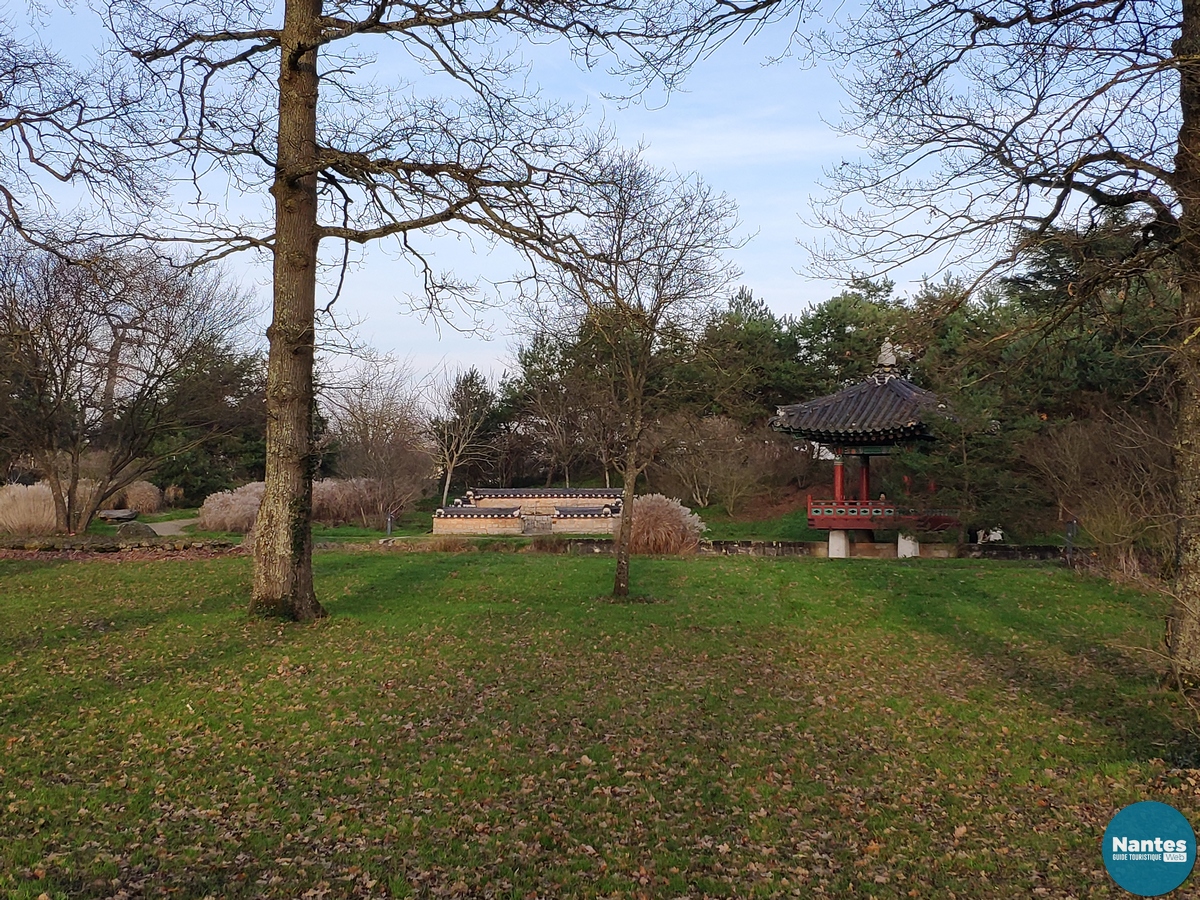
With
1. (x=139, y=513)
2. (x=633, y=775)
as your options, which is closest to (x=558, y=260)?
(x=633, y=775)

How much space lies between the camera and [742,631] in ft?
32.1

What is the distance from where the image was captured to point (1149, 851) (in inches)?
157

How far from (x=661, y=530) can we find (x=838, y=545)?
5503 millimetres

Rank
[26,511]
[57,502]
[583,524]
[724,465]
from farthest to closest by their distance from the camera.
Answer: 1. [724,465]
2. [583,524]
3. [26,511]
4. [57,502]

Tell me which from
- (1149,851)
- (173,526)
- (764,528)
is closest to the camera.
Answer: (1149,851)

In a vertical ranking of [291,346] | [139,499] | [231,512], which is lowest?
[231,512]

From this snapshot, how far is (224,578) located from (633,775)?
8934 mm

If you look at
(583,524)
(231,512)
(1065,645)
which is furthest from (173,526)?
(1065,645)

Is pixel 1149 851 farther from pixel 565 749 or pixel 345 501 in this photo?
pixel 345 501

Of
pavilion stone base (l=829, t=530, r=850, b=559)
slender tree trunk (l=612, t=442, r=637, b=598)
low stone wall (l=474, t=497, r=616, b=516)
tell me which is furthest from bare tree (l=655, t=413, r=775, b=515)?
slender tree trunk (l=612, t=442, r=637, b=598)

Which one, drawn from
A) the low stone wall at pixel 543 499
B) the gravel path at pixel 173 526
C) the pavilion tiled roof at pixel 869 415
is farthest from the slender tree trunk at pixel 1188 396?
the gravel path at pixel 173 526

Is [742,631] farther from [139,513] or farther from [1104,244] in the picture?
[139,513]

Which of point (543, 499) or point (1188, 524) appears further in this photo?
point (543, 499)

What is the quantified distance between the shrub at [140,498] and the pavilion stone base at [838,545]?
22825mm
